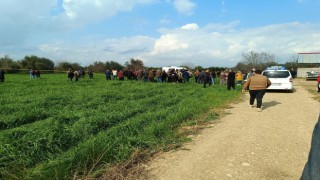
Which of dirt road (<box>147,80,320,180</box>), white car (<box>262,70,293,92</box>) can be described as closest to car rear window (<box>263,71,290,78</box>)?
white car (<box>262,70,293,92</box>)

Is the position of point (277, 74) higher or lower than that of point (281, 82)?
higher

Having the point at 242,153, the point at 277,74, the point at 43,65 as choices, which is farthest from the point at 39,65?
the point at 242,153

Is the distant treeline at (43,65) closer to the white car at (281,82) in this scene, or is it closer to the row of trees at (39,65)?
the row of trees at (39,65)

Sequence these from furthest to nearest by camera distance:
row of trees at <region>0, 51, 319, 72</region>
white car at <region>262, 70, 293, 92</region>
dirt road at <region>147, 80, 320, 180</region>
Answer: row of trees at <region>0, 51, 319, 72</region>, white car at <region>262, 70, 293, 92</region>, dirt road at <region>147, 80, 320, 180</region>

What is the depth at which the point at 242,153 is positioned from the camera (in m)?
5.23

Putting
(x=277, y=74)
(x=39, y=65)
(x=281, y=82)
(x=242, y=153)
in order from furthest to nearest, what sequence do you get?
(x=39, y=65) → (x=277, y=74) → (x=281, y=82) → (x=242, y=153)

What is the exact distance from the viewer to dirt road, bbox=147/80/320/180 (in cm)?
435

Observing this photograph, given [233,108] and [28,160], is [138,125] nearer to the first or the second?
[28,160]

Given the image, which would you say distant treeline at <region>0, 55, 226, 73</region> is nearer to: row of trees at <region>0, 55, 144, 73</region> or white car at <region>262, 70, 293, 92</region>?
row of trees at <region>0, 55, 144, 73</region>

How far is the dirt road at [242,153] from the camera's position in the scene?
14.3 ft

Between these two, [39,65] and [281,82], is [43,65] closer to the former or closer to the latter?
[39,65]

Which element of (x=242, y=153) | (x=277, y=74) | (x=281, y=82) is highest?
(x=277, y=74)

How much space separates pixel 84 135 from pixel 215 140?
9.00 feet

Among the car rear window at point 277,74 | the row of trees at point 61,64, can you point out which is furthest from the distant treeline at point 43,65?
the car rear window at point 277,74
